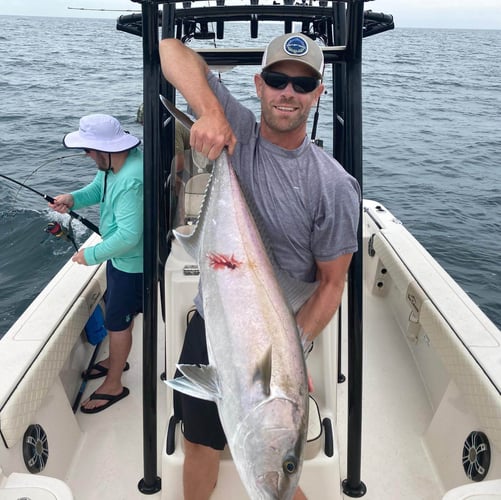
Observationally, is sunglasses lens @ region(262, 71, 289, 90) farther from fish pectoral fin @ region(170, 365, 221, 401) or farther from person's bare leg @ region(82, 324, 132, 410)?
person's bare leg @ region(82, 324, 132, 410)

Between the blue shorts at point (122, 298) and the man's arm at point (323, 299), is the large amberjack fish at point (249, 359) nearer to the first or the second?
the man's arm at point (323, 299)

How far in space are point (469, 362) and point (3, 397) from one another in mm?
2173

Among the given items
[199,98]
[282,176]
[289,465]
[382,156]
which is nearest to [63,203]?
[199,98]

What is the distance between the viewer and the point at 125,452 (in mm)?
Result: 2727

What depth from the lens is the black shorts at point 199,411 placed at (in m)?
1.92

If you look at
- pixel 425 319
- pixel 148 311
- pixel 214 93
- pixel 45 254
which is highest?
pixel 214 93

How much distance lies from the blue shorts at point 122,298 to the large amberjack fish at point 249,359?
131cm

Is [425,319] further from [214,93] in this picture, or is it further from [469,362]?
[214,93]

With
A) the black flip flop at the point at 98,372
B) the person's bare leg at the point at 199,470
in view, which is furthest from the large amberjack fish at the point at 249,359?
the black flip flop at the point at 98,372

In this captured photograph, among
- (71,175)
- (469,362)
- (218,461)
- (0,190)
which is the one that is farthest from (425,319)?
(71,175)

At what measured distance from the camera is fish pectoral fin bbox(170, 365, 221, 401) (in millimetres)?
1387

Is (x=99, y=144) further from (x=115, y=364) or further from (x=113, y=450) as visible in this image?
(x=113, y=450)

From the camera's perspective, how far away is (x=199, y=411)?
1.92 m

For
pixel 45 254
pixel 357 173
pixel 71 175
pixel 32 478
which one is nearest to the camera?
pixel 32 478
